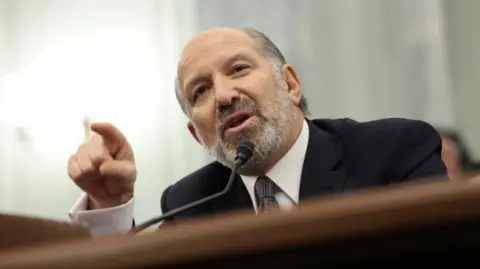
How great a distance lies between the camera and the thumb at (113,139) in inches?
51.6

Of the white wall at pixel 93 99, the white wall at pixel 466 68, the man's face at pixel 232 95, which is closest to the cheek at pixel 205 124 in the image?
the man's face at pixel 232 95

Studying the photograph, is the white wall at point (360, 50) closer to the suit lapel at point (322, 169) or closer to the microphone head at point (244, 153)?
the suit lapel at point (322, 169)

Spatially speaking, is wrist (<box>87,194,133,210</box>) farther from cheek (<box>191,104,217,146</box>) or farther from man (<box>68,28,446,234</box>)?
cheek (<box>191,104,217,146</box>)

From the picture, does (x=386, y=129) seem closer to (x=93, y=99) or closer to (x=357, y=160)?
(x=357, y=160)

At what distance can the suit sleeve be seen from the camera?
4.20 feet

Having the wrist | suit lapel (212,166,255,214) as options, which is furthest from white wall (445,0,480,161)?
the wrist

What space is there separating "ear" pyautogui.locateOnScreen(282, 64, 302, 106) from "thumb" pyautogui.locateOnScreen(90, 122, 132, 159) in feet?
1.36

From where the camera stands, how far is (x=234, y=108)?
4.83 feet

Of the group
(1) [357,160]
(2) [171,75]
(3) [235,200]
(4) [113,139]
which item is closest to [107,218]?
(4) [113,139]

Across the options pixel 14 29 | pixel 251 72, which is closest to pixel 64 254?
pixel 251 72

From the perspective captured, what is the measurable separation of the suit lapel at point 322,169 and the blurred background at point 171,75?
2.36ft

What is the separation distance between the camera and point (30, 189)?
7.22ft

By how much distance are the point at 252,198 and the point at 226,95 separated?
0.71 feet

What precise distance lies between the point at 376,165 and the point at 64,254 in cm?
99
